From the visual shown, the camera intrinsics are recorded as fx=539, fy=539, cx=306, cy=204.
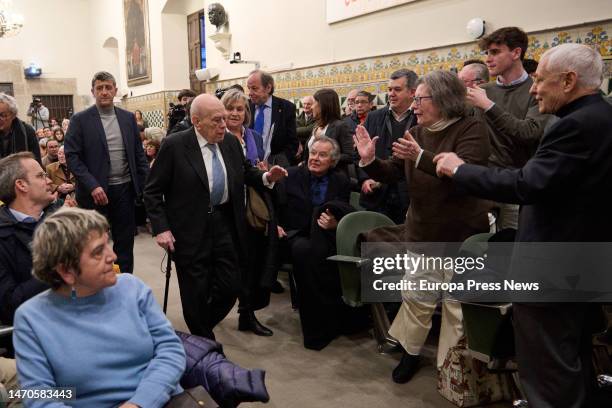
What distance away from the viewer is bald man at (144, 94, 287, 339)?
10.1ft

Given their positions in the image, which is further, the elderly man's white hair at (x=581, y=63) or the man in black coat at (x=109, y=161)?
the man in black coat at (x=109, y=161)

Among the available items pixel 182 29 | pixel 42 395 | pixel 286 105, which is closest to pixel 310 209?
pixel 286 105

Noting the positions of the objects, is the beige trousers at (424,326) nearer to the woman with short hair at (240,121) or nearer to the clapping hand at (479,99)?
the clapping hand at (479,99)

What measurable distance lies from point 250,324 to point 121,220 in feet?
4.36

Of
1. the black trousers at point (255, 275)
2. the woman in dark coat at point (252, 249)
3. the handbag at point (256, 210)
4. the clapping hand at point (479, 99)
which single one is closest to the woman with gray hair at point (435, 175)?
the clapping hand at point (479, 99)

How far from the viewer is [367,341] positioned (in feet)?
12.3

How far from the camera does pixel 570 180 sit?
6.49ft

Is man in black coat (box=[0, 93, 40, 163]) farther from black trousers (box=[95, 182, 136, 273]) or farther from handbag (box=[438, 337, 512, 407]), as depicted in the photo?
handbag (box=[438, 337, 512, 407])

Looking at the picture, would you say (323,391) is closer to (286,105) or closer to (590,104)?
(590,104)

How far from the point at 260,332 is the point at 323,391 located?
0.97 m

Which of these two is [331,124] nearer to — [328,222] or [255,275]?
[328,222]

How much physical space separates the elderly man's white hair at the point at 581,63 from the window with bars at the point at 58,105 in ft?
52.0

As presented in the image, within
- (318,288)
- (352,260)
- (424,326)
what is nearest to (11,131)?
(318,288)

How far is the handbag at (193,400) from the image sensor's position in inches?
66.7
